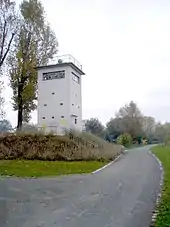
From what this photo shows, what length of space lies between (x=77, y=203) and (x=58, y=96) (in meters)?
26.4

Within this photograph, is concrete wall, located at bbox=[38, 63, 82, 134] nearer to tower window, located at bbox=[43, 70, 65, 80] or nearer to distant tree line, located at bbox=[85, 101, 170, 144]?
tower window, located at bbox=[43, 70, 65, 80]

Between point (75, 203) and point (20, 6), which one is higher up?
point (20, 6)

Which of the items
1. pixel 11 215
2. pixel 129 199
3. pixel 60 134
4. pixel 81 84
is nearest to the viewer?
pixel 11 215

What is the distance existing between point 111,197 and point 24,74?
2420cm

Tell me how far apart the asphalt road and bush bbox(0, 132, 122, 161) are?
989 cm

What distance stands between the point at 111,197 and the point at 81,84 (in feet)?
97.7

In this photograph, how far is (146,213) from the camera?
8.01 meters

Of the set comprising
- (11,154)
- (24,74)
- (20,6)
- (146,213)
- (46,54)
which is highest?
(20,6)

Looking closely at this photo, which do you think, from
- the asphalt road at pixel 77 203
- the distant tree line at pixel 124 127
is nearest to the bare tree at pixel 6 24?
the asphalt road at pixel 77 203

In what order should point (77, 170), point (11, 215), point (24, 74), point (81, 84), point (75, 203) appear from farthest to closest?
point (81, 84)
point (24, 74)
point (77, 170)
point (75, 203)
point (11, 215)

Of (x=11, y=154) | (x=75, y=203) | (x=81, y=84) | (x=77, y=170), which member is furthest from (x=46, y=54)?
(x=75, y=203)

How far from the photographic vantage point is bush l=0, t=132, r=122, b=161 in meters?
24.0

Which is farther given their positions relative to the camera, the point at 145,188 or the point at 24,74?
the point at 24,74

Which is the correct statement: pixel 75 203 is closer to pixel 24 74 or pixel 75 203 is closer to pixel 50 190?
pixel 50 190
